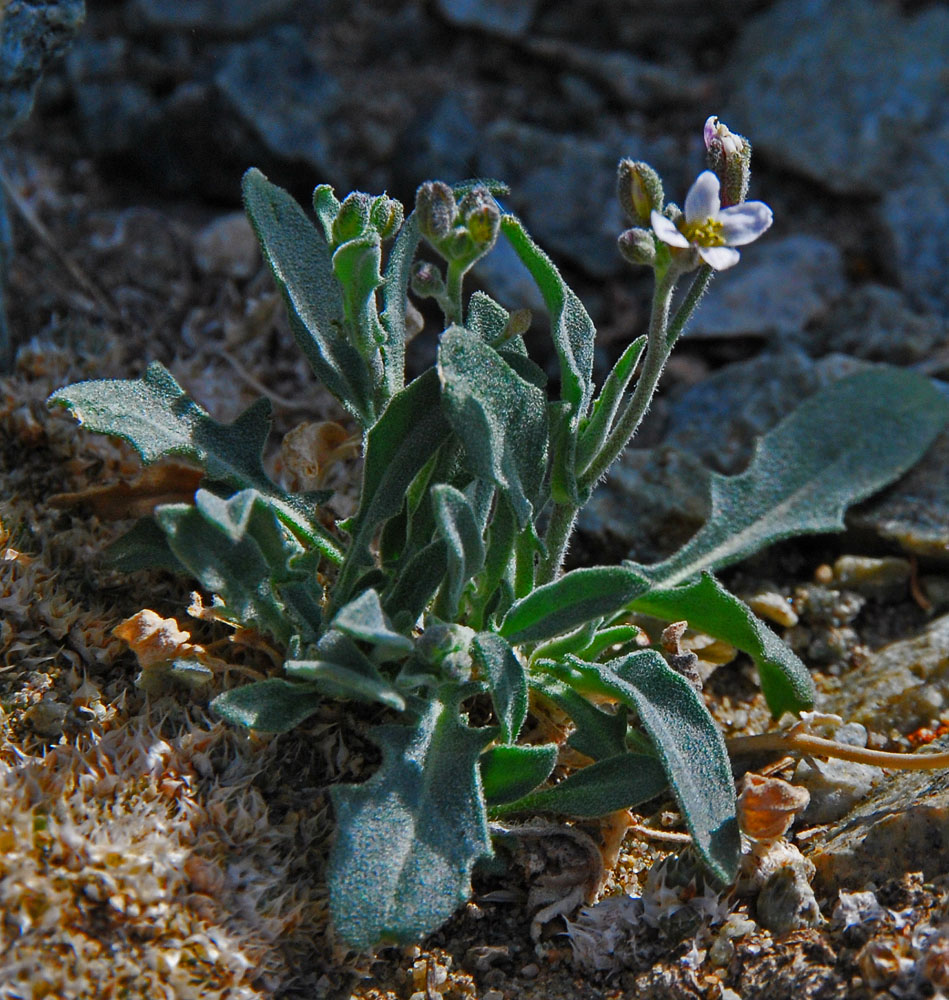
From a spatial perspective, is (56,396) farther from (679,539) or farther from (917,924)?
(917,924)

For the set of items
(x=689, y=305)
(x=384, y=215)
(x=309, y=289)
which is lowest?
(x=309, y=289)

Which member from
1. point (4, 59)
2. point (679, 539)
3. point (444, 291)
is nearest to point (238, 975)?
point (444, 291)

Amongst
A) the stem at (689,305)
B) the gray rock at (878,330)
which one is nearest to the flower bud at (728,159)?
the stem at (689,305)

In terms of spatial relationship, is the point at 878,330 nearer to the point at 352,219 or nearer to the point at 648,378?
the point at 648,378

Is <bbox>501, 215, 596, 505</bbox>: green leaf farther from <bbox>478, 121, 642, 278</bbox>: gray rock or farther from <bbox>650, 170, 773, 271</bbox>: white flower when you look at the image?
<bbox>478, 121, 642, 278</bbox>: gray rock

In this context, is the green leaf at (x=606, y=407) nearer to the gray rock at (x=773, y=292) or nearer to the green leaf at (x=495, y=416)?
the green leaf at (x=495, y=416)

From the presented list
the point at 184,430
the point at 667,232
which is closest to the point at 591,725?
the point at 667,232
